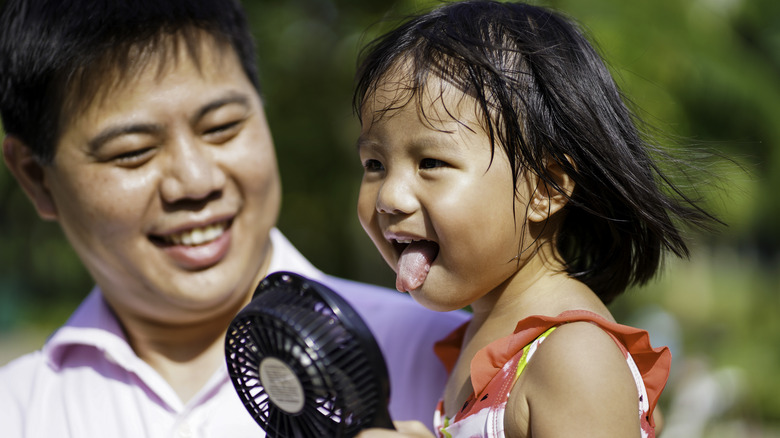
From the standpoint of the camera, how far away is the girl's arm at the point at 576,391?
1230mm

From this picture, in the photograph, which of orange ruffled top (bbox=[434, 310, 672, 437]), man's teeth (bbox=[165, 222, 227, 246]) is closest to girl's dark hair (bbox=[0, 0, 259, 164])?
man's teeth (bbox=[165, 222, 227, 246])

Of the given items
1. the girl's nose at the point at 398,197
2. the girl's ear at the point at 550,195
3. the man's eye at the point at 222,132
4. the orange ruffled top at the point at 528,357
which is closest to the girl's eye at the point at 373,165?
the girl's nose at the point at 398,197

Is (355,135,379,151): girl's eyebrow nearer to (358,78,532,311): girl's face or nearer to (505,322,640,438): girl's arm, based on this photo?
(358,78,532,311): girl's face

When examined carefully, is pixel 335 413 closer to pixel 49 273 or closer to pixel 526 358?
pixel 526 358

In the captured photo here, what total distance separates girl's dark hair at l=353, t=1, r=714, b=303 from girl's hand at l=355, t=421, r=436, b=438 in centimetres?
49

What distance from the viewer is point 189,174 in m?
1.91

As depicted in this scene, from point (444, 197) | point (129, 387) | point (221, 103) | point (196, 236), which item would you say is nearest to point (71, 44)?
point (221, 103)

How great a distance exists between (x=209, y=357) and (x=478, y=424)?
3.50 feet

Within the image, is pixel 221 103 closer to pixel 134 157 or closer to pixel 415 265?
pixel 134 157

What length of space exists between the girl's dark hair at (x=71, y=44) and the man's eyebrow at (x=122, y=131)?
11cm

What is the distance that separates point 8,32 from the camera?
2.10 m

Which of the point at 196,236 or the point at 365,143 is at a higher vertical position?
the point at 365,143

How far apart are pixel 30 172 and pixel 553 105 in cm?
161

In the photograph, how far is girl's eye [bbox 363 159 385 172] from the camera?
1.57 meters
